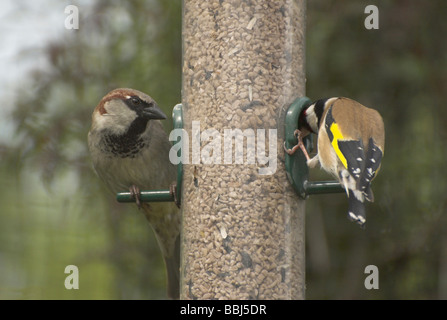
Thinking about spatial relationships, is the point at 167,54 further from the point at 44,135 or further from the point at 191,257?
the point at 191,257

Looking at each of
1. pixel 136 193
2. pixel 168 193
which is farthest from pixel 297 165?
pixel 136 193

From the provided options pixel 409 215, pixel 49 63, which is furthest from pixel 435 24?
A: pixel 49 63

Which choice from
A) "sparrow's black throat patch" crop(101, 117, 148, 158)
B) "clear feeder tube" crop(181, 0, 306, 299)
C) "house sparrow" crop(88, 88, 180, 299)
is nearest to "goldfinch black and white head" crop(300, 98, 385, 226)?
"clear feeder tube" crop(181, 0, 306, 299)

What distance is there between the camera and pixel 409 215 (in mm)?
5828

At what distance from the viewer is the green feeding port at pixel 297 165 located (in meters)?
3.71

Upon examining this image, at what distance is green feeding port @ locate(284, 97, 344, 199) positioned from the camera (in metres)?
3.71

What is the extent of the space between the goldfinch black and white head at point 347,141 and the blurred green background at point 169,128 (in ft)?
6.05

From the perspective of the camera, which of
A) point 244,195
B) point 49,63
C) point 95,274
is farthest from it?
point 95,274

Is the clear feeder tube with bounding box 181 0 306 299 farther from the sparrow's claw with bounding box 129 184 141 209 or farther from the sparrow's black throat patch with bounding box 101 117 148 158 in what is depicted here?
the sparrow's black throat patch with bounding box 101 117 148 158

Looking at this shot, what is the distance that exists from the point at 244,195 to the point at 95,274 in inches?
109

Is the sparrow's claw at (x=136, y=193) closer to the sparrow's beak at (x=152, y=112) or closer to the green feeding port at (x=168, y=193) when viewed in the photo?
the green feeding port at (x=168, y=193)

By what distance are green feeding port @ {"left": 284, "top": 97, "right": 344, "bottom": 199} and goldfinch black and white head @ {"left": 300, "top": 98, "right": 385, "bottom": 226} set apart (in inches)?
2.0

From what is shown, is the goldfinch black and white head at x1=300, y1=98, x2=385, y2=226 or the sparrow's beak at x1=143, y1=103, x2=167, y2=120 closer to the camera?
the goldfinch black and white head at x1=300, y1=98, x2=385, y2=226

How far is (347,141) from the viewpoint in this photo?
3826 millimetres
